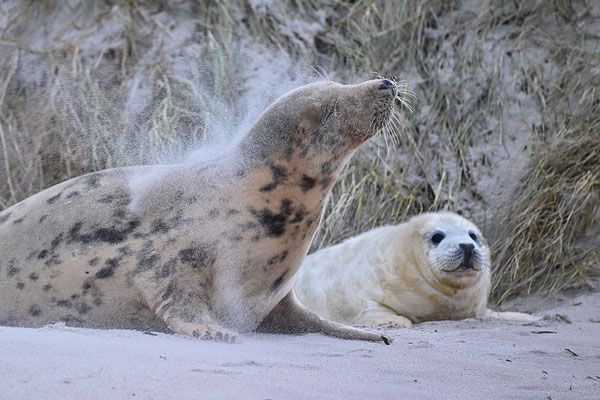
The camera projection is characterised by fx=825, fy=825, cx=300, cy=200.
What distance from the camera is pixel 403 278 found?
5258mm

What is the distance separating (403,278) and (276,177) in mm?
2328

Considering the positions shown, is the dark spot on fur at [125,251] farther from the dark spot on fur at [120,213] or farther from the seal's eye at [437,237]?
the seal's eye at [437,237]

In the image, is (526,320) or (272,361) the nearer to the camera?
(272,361)

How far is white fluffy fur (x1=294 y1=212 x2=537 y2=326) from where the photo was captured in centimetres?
501

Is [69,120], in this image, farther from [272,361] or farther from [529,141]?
[272,361]

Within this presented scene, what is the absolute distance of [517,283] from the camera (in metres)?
5.75

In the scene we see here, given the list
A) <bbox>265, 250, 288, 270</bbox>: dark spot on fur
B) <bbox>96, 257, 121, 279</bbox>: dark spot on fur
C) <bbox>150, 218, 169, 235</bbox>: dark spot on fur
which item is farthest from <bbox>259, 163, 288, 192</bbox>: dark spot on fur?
<bbox>96, 257, 121, 279</bbox>: dark spot on fur

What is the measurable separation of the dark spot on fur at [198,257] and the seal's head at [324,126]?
428 millimetres

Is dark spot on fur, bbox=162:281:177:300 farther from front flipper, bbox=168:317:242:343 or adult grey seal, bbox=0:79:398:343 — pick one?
front flipper, bbox=168:317:242:343

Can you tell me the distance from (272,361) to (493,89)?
15.8 feet

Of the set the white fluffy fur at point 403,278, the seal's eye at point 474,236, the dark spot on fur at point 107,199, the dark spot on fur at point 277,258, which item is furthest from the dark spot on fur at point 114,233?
the seal's eye at point 474,236

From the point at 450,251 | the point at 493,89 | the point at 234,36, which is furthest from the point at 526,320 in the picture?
the point at 234,36

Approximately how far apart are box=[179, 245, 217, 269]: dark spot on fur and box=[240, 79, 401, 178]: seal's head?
0.43 metres

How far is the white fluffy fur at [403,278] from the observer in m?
5.01
